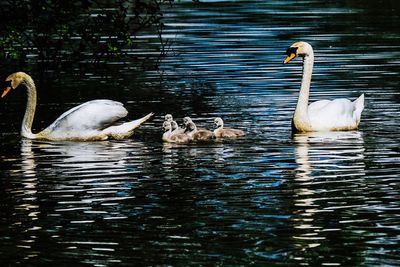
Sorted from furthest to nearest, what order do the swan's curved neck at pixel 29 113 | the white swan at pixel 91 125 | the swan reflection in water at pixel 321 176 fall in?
the swan's curved neck at pixel 29 113 → the white swan at pixel 91 125 → the swan reflection in water at pixel 321 176

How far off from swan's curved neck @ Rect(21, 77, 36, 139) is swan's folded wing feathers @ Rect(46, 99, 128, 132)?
49 cm

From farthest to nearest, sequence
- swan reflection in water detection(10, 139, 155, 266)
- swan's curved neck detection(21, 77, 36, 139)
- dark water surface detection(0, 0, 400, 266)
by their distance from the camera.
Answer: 1. swan's curved neck detection(21, 77, 36, 139)
2. swan reflection in water detection(10, 139, 155, 266)
3. dark water surface detection(0, 0, 400, 266)

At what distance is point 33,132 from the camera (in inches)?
835

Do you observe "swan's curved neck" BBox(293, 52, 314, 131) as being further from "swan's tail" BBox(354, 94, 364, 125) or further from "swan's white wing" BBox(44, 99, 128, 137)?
"swan's white wing" BBox(44, 99, 128, 137)

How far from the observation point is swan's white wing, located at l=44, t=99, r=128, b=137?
19969 mm

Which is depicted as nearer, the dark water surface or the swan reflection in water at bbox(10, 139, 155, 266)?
the dark water surface

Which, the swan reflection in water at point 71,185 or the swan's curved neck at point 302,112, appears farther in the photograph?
the swan's curved neck at point 302,112

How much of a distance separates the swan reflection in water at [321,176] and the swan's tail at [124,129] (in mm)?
2265

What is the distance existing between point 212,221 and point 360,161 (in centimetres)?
384

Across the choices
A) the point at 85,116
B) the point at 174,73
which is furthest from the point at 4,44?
the point at 174,73

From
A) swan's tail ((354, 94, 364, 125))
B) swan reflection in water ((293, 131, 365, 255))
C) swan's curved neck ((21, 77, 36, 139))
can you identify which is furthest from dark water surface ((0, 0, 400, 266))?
swan's tail ((354, 94, 364, 125))

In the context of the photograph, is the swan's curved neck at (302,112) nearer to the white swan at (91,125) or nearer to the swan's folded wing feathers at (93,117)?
the white swan at (91,125)

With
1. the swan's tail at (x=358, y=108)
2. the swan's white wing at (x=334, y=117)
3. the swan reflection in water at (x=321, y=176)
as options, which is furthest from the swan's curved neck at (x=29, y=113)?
the swan's tail at (x=358, y=108)

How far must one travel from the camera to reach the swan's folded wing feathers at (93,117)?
65.5 ft
